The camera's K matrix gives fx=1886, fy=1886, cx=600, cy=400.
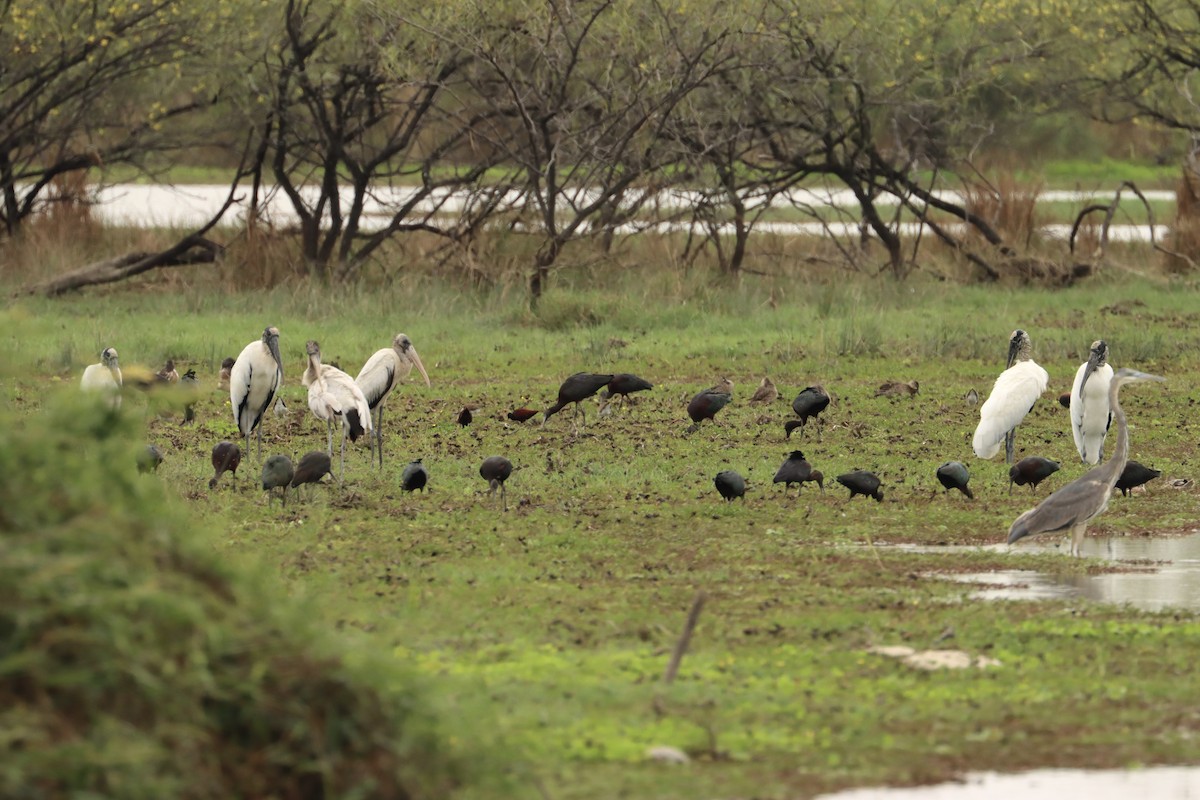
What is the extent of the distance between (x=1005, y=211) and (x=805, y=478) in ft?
45.4

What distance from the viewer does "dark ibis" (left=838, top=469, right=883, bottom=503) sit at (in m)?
10.8

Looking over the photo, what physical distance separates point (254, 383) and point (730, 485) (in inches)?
151

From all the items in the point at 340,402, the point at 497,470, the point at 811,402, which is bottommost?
the point at 497,470

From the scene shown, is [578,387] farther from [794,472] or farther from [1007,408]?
[1007,408]

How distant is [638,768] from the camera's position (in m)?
5.86

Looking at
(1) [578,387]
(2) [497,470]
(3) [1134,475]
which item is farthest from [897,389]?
(2) [497,470]

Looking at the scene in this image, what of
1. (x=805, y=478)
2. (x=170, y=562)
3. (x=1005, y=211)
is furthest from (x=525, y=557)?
(x=1005, y=211)

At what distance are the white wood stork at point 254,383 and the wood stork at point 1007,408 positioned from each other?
4.75m

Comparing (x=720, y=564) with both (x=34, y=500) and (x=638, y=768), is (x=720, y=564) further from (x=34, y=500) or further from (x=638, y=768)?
(x=34, y=500)

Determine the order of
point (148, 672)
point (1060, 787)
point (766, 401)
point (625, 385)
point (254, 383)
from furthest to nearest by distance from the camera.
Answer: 1. point (766, 401)
2. point (625, 385)
3. point (254, 383)
4. point (1060, 787)
5. point (148, 672)

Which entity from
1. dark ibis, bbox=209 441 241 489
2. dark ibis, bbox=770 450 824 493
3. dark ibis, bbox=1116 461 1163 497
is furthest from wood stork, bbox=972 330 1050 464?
dark ibis, bbox=209 441 241 489

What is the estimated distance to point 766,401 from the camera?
48.4 feet

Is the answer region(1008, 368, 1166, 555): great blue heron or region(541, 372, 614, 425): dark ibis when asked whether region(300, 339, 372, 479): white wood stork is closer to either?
region(541, 372, 614, 425): dark ibis

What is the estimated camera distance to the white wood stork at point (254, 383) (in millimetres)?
12836
